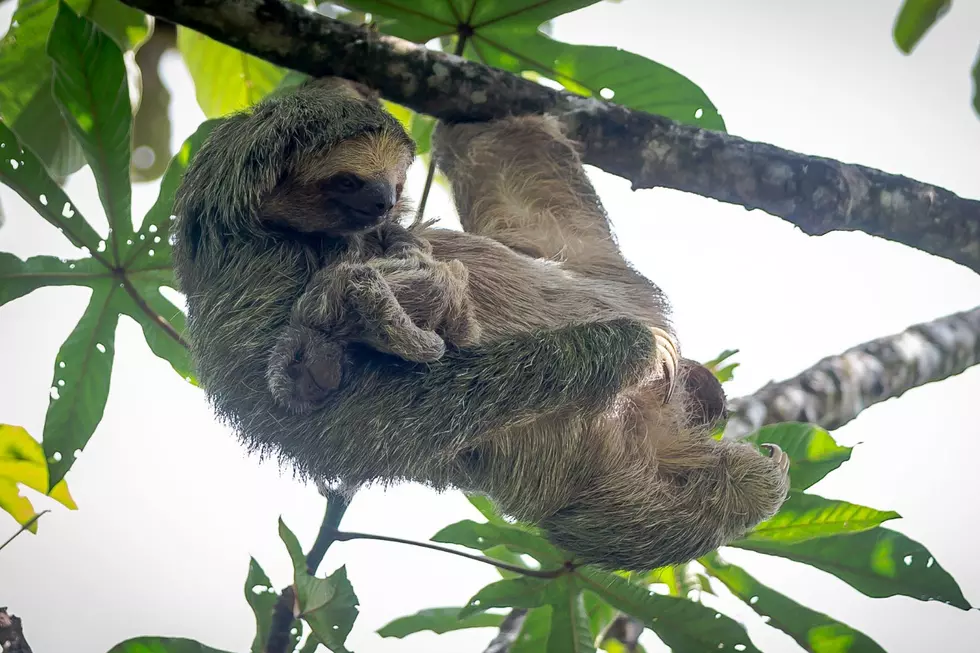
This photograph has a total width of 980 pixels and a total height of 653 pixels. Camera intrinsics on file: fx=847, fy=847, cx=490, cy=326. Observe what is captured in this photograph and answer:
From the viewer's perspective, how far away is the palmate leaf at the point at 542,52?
4.46 m

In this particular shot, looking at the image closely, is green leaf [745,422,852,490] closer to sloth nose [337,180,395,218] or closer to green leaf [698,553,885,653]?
green leaf [698,553,885,653]

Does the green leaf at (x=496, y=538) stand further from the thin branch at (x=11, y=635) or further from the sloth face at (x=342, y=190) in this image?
the thin branch at (x=11, y=635)

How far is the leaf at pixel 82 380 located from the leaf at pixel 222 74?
1416 millimetres

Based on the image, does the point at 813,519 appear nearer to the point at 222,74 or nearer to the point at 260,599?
the point at 260,599

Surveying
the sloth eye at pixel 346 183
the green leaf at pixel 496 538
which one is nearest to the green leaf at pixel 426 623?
the green leaf at pixel 496 538

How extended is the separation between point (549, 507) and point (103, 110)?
2877mm

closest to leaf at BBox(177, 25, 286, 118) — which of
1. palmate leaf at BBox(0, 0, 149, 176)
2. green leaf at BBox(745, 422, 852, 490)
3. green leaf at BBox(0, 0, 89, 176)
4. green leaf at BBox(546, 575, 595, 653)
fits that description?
palmate leaf at BBox(0, 0, 149, 176)

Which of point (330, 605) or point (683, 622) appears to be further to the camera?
point (683, 622)

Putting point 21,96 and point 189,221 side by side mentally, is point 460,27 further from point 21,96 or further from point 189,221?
point 21,96

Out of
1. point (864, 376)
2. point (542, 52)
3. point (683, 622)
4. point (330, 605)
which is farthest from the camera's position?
point (864, 376)

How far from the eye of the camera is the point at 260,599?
13.5ft

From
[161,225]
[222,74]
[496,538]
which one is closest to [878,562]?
[496,538]

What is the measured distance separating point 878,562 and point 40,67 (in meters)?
5.33

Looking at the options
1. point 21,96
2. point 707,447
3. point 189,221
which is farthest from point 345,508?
point 21,96
